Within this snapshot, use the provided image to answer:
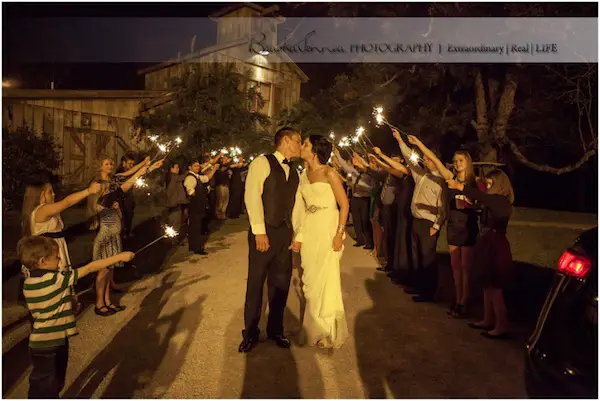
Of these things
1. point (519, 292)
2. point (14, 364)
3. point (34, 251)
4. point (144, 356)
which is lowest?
point (14, 364)

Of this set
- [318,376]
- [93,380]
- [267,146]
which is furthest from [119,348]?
[267,146]

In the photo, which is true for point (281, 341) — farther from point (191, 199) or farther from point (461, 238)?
point (191, 199)

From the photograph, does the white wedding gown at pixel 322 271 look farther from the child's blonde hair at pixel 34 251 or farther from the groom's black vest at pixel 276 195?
the child's blonde hair at pixel 34 251

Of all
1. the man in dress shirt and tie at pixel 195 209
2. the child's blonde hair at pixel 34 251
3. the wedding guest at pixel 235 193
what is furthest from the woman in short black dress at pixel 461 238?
the wedding guest at pixel 235 193

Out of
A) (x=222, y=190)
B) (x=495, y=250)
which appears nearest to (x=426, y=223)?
(x=495, y=250)

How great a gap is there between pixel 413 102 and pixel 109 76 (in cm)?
1925

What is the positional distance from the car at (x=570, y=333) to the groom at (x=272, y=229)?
2676 millimetres

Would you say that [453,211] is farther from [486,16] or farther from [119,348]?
[486,16]

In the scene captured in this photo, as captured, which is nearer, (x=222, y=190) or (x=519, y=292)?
(x=519, y=292)

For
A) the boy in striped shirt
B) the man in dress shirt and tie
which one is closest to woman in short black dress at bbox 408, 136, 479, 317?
the boy in striped shirt

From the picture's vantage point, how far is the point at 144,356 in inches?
199

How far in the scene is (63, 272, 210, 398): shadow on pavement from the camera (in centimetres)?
436

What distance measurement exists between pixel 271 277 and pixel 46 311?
2360 mm

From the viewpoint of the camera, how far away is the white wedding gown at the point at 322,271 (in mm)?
5391
